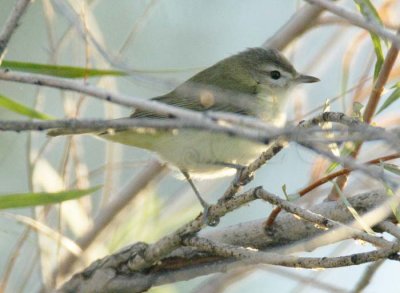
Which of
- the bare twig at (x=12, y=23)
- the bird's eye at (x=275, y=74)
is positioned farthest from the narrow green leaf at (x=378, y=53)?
the bird's eye at (x=275, y=74)

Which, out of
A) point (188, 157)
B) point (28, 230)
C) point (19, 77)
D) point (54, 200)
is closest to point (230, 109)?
point (188, 157)

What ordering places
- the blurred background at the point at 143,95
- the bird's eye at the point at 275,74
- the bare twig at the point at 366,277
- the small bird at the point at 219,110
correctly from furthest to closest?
the bird's eye at the point at 275,74
the small bird at the point at 219,110
the blurred background at the point at 143,95
the bare twig at the point at 366,277

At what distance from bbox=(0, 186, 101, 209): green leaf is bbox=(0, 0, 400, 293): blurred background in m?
0.32

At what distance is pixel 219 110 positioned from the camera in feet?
9.27

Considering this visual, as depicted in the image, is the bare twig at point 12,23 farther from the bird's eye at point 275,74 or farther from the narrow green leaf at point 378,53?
the bird's eye at point 275,74

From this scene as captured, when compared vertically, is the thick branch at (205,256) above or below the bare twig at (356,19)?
below

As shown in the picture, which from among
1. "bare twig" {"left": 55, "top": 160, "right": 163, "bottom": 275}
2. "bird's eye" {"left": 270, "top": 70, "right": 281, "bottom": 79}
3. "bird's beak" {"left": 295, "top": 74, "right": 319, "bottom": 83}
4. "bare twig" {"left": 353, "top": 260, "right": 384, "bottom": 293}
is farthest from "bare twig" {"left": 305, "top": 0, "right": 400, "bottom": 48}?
"bird's eye" {"left": 270, "top": 70, "right": 281, "bottom": 79}

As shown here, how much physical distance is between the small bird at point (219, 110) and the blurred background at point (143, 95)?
8 centimetres

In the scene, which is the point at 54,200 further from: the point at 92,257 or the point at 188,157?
the point at 188,157

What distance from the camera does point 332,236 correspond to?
5.76 feet

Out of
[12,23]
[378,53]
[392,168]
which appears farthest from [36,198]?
[378,53]

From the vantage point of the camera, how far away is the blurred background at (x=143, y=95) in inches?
94.5

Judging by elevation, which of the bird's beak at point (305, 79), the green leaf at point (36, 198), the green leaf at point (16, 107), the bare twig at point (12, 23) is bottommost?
the green leaf at point (36, 198)

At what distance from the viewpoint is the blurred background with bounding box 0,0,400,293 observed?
7.88ft
